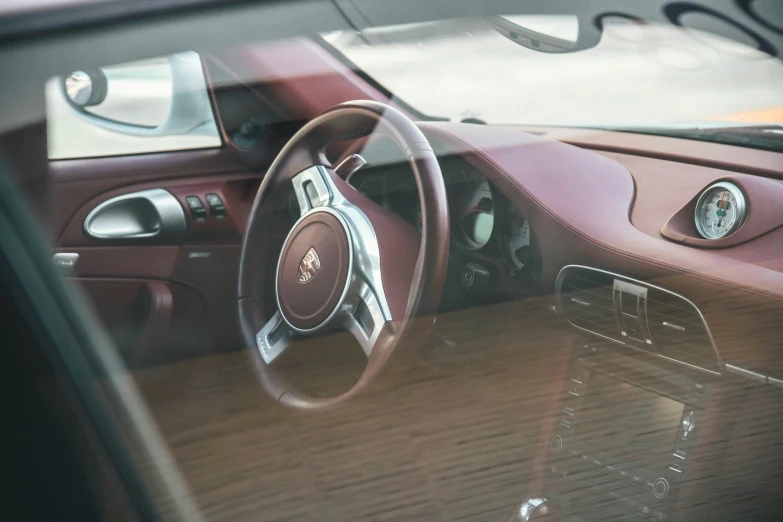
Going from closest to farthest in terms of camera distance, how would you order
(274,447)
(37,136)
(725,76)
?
(37,136)
(274,447)
(725,76)

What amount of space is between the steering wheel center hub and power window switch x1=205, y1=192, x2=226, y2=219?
49 cm

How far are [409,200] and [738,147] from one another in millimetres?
683

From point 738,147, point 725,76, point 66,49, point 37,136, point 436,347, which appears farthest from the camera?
point 738,147

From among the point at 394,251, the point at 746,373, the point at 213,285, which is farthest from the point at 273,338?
the point at 746,373

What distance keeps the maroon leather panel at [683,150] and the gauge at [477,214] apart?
0.21 meters

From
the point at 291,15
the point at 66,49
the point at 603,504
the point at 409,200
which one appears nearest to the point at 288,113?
the point at 409,200

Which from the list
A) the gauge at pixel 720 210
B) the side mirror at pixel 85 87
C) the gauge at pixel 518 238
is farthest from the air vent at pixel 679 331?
the side mirror at pixel 85 87

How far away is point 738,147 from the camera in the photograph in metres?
1.72

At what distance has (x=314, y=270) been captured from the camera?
1.62 meters

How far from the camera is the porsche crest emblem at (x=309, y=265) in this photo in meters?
1.62

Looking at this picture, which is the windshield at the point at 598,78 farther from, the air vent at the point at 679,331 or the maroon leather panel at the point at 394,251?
the air vent at the point at 679,331

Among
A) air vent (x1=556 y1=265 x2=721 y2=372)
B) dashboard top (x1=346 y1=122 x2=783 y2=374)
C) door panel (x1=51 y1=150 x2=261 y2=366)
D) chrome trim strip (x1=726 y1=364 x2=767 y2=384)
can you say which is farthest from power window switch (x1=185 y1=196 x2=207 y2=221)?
chrome trim strip (x1=726 y1=364 x2=767 y2=384)

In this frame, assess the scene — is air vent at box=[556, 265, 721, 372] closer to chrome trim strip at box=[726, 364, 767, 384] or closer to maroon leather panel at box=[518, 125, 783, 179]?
chrome trim strip at box=[726, 364, 767, 384]

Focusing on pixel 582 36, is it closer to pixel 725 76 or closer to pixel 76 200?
pixel 725 76
